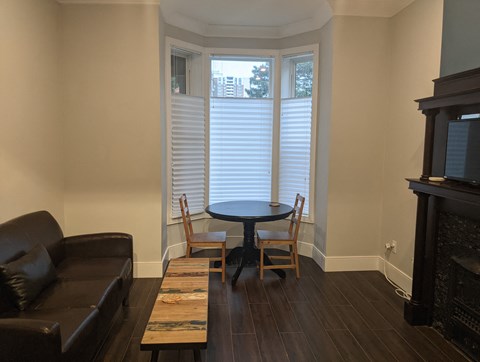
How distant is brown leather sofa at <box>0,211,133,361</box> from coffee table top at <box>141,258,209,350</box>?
38 centimetres

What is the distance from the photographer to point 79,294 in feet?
7.72

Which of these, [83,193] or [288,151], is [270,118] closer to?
[288,151]

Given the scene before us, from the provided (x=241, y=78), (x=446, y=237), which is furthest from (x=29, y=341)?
(x=241, y=78)

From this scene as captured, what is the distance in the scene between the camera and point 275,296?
3.43 meters

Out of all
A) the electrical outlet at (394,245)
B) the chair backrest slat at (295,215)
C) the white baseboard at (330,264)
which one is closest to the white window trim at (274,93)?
the white baseboard at (330,264)

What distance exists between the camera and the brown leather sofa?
1714 millimetres

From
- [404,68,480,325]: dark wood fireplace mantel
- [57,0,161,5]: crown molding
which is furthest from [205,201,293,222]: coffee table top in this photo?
[57,0,161,5]: crown molding

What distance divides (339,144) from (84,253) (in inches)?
114

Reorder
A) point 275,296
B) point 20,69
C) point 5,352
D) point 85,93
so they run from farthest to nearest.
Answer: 1. point 85,93
2. point 275,296
3. point 20,69
4. point 5,352

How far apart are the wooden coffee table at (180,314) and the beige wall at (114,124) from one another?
45.8 inches

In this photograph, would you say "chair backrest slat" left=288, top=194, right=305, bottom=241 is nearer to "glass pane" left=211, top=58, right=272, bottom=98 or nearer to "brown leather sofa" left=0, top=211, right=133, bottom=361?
"glass pane" left=211, top=58, right=272, bottom=98

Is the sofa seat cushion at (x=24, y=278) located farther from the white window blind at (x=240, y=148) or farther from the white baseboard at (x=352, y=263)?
the white baseboard at (x=352, y=263)

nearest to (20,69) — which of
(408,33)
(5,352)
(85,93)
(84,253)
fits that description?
(85,93)

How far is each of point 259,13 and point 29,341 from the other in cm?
400
